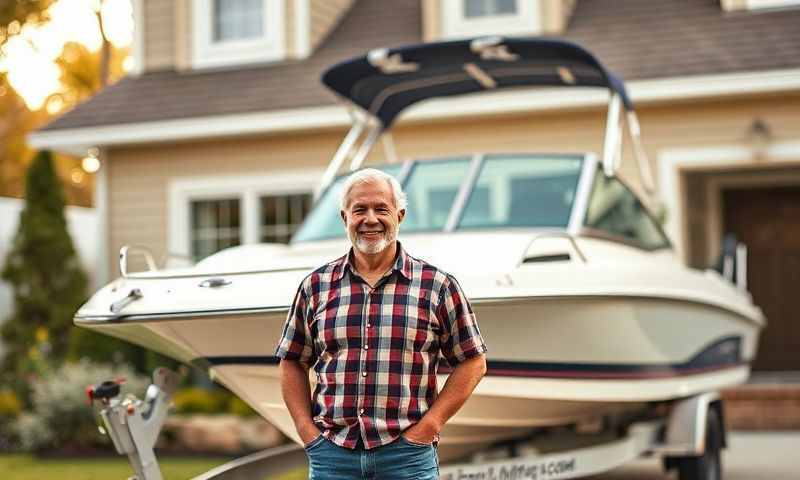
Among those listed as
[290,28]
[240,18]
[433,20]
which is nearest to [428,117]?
[433,20]

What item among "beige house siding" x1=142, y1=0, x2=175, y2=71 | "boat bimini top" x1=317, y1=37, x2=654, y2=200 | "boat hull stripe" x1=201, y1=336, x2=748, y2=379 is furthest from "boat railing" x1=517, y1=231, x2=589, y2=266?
"beige house siding" x1=142, y1=0, x2=175, y2=71

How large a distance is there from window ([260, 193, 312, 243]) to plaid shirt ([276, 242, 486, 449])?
9.06m

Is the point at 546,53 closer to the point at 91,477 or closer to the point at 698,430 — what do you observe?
the point at 698,430

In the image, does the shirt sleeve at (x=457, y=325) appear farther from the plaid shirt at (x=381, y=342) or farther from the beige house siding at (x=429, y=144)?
the beige house siding at (x=429, y=144)

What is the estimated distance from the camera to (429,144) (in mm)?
12289

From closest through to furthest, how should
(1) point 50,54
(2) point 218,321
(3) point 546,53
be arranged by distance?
(2) point 218,321
(3) point 546,53
(1) point 50,54

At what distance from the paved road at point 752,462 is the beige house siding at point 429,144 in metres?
2.67

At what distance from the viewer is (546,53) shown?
7.16 metres

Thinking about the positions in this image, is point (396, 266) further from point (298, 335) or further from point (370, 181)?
point (298, 335)

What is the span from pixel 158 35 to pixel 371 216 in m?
11.0

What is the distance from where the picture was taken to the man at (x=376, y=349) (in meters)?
3.63

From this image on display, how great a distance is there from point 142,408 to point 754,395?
23.9 feet

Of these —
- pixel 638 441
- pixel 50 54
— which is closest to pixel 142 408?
pixel 638 441

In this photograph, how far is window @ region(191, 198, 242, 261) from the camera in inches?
516
